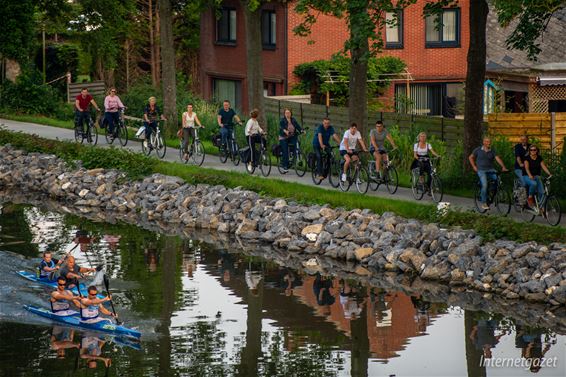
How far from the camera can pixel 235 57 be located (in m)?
59.0

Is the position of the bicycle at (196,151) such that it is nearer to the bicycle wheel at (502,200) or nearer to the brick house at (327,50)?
the brick house at (327,50)

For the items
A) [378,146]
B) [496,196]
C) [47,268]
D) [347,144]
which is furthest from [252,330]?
[347,144]

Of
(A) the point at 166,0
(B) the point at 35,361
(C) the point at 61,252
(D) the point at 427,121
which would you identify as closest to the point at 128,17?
(A) the point at 166,0

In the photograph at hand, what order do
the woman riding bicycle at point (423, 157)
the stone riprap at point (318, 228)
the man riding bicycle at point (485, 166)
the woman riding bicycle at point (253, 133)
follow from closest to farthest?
the stone riprap at point (318, 228) → the man riding bicycle at point (485, 166) → the woman riding bicycle at point (423, 157) → the woman riding bicycle at point (253, 133)

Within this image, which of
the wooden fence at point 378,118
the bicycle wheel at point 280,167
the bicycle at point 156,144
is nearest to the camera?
the bicycle wheel at point 280,167

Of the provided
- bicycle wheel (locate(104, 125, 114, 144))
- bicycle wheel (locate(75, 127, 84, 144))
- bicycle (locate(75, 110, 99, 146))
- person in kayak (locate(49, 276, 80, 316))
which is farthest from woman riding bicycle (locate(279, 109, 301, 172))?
person in kayak (locate(49, 276, 80, 316))

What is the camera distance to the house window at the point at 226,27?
59.5 metres

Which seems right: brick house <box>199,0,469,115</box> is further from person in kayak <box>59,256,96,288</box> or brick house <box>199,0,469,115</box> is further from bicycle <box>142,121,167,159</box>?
person in kayak <box>59,256,96,288</box>

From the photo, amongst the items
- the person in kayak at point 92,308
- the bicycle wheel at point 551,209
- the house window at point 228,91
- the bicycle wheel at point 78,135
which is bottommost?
the person in kayak at point 92,308

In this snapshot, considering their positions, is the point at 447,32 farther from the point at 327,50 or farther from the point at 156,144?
the point at 156,144

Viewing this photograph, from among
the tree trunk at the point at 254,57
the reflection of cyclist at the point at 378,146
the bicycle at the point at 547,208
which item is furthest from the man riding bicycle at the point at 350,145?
the tree trunk at the point at 254,57

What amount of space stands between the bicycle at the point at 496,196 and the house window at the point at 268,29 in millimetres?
23900

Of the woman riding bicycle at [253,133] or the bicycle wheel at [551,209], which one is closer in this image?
the bicycle wheel at [551,209]

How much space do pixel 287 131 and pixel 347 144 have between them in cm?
316
